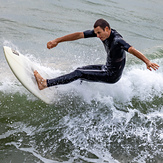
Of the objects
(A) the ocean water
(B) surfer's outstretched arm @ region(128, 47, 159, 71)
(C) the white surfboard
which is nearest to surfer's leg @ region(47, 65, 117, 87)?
(C) the white surfboard

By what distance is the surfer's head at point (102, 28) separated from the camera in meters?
4.43

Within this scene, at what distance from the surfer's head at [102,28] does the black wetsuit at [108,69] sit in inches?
4.6

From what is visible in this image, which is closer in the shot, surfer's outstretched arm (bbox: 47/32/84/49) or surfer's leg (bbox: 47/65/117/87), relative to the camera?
surfer's leg (bbox: 47/65/117/87)

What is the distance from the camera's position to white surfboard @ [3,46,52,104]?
14.5 ft

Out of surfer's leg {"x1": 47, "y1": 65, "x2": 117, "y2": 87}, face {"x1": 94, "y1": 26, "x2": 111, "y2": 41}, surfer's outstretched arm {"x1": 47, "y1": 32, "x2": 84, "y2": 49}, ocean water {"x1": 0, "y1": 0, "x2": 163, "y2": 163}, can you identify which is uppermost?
face {"x1": 94, "y1": 26, "x2": 111, "y2": 41}

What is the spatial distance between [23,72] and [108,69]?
1482 mm

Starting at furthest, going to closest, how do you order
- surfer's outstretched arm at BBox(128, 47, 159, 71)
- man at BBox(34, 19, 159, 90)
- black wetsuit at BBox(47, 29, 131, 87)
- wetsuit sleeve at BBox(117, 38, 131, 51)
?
1. black wetsuit at BBox(47, 29, 131, 87)
2. man at BBox(34, 19, 159, 90)
3. wetsuit sleeve at BBox(117, 38, 131, 51)
4. surfer's outstretched arm at BBox(128, 47, 159, 71)

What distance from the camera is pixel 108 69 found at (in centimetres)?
488

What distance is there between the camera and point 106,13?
1315cm

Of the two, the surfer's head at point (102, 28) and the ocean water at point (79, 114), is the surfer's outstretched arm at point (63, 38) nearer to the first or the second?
the surfer's head at point (102, 28)

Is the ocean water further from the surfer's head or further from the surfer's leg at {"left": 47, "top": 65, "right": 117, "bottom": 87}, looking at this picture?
the surfer's head

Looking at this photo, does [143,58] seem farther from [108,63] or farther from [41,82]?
[41,82]

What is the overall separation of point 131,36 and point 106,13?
9.17ft

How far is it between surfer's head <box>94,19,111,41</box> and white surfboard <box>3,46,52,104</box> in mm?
1364
